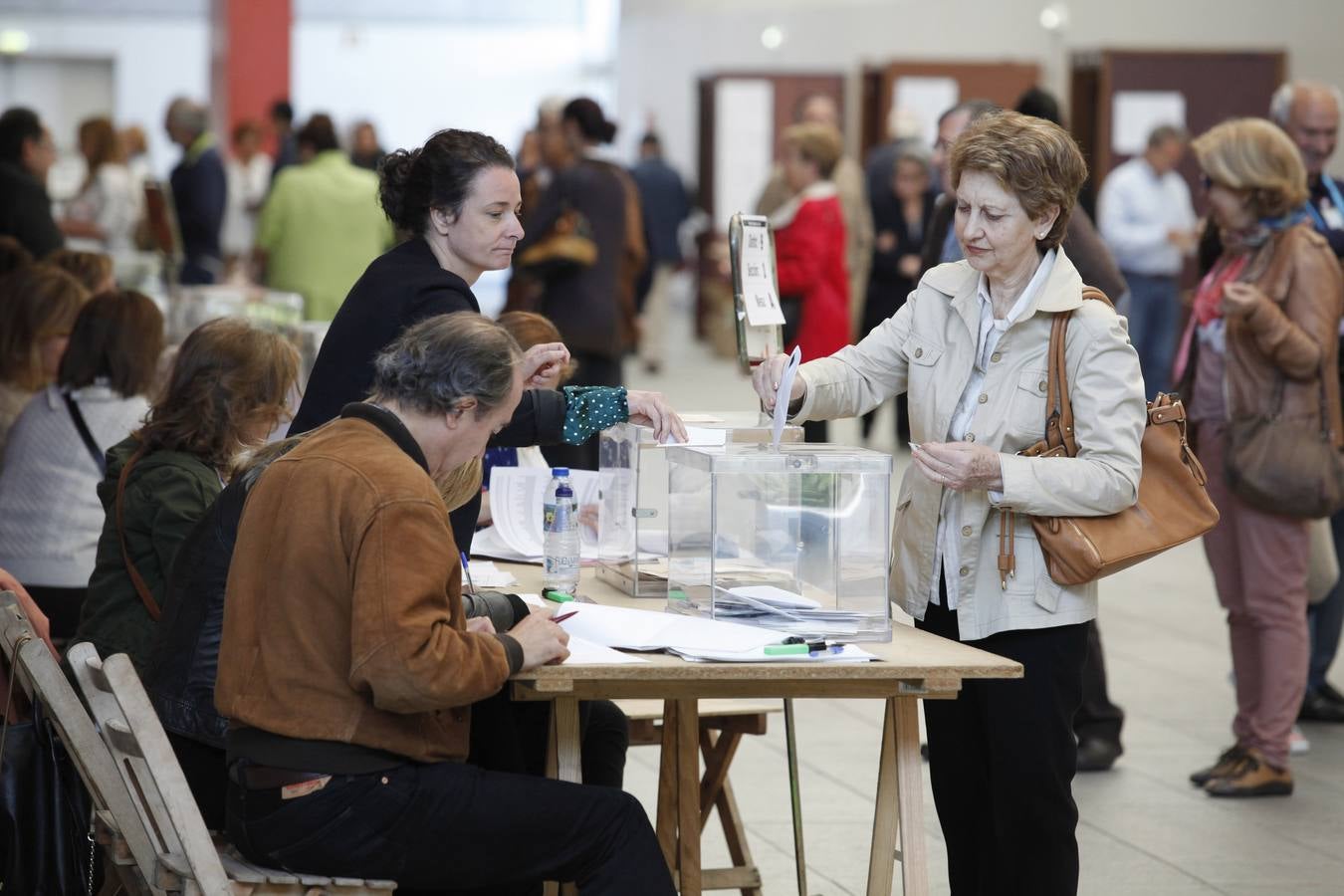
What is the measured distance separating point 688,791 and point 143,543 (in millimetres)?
1100

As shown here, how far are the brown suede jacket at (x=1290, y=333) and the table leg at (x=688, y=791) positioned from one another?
2019 mm

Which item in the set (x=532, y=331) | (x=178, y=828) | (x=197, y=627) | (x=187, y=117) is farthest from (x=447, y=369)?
(x=187, y=117)

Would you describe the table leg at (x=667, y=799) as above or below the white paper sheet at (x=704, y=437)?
below

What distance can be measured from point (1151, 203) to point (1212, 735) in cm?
583

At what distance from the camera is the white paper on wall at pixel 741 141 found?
50.9ft

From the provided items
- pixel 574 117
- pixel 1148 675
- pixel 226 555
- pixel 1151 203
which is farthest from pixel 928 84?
pixel 226 555

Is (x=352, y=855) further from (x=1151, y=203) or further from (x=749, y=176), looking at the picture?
(x=749, y=176)

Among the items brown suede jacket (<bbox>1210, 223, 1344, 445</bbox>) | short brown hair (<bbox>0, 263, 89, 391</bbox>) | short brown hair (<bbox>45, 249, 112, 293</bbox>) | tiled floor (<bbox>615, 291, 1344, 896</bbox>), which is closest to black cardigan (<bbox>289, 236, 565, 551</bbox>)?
tiled floor (<bbox>615, 291, 1344, 896</bbox>)

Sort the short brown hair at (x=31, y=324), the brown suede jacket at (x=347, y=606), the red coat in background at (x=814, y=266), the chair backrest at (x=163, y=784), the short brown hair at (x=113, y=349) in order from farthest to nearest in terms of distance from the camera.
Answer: the red coat in background at (x=814, y=266), the short brown hair at (x=31, y=324), the short brown hair at (x=113, y=349), the chair backrest at (x=163, y=784), the brown suede jacket at (x=347, y=606)

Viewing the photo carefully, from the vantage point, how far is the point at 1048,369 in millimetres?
2965

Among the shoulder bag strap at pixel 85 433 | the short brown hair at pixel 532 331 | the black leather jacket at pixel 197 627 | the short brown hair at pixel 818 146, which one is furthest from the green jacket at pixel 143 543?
the short brown hair at pixel 818 146

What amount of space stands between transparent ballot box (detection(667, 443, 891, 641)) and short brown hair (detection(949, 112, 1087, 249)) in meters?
0.49

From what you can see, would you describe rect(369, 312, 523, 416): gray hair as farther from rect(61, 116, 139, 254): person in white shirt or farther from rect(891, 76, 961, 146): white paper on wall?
rect(891, 76, 961, 146): white paper on wall

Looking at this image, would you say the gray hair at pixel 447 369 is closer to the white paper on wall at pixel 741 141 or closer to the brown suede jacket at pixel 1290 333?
the brown suede jacket at pixel 1290 333
